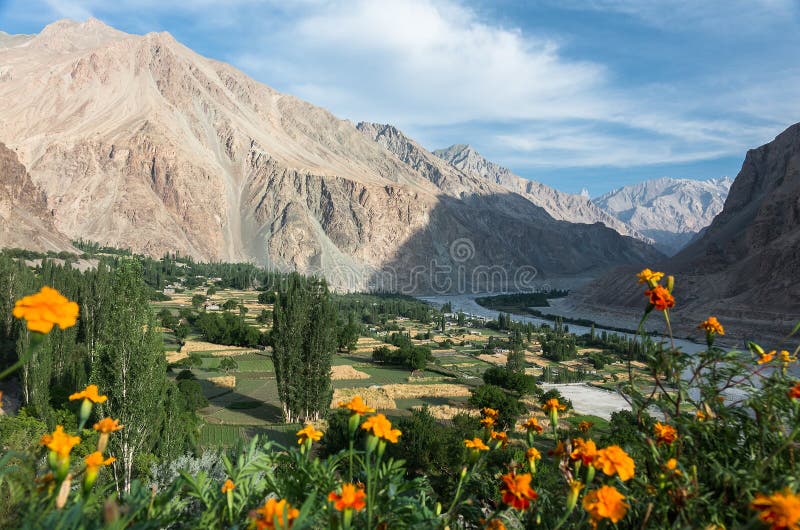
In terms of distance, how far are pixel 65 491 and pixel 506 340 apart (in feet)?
282

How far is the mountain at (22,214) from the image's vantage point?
3868 inches

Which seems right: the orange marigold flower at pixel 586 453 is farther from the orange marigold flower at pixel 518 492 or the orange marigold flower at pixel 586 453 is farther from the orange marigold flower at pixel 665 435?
the orange marigold flower at pixel 665 435

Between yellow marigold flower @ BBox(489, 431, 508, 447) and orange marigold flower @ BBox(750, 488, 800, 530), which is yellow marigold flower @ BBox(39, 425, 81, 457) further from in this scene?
orange marigold flower @ BBox(750, 488, 800, 530)

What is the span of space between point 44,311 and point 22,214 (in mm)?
135902

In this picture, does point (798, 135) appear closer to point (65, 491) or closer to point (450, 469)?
point (450, 469)

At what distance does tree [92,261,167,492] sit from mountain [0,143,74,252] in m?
103

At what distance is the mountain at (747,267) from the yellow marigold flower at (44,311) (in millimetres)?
89033

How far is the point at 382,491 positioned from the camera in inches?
160

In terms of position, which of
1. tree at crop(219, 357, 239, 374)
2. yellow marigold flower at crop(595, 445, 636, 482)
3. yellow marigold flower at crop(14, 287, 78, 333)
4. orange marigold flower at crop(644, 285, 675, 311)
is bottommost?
tree at crop(219, 357, 239, 374)

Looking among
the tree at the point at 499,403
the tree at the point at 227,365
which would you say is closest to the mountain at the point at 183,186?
the tree at the point at 227,365

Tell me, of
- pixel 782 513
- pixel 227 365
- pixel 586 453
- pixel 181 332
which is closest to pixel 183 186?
pixel 181 332

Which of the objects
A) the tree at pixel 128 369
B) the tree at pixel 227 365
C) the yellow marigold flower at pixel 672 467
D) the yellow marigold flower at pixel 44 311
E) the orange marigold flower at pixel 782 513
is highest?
the yellow marigold flower at pixel 44 311

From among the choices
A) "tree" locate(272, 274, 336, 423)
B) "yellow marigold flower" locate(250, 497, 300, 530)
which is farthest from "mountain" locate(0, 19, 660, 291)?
"yellow marigold flower" locate(250, 497, 300, 530)

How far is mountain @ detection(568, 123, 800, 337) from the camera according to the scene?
7838 cm
